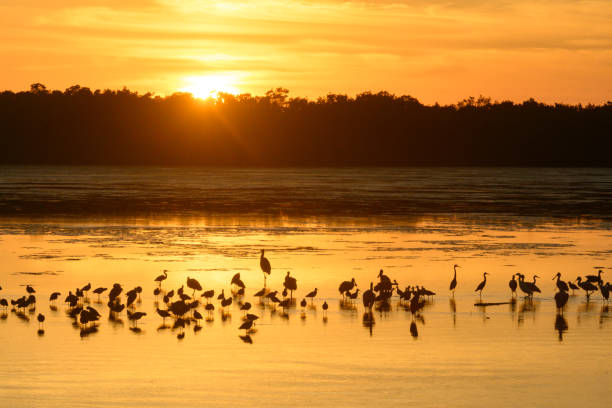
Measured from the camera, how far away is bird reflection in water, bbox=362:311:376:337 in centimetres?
1426

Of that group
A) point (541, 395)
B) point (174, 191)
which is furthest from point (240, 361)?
point (174, 191)

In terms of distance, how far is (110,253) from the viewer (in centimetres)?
2231

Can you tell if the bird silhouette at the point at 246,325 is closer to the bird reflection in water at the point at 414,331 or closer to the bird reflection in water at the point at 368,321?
the bird reflection in water at the point at 368,321

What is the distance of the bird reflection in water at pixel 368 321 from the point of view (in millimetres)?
14258

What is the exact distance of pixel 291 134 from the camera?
147750 mm

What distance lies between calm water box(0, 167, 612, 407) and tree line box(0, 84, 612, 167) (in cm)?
10710

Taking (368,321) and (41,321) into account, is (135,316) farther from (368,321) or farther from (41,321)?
(368,321)

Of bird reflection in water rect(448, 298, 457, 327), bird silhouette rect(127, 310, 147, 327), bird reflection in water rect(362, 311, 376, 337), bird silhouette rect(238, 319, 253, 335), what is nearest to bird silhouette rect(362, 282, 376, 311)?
bird reflection in water rect(362, 311, 376, 337)

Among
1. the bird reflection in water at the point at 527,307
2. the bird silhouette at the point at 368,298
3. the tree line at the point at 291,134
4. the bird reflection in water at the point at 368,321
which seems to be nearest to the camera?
the bird reflection in water at the point at 368,321

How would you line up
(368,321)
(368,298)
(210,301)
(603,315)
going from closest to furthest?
(368,321)
(368,298)
(603,315)
(210,301)

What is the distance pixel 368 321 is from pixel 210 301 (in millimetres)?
2857

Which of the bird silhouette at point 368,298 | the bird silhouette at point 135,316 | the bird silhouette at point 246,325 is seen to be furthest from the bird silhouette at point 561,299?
the bird silhouette at point 135,316

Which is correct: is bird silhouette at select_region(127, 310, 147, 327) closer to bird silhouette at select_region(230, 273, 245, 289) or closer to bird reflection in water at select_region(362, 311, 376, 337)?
bird silhouette at select_region(230, 273, 245, 289)

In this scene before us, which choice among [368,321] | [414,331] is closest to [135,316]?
[368,321]
